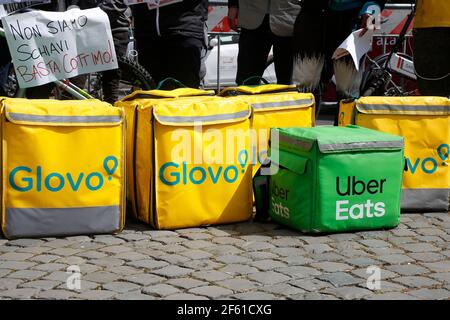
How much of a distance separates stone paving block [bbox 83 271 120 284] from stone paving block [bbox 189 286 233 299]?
38 cm

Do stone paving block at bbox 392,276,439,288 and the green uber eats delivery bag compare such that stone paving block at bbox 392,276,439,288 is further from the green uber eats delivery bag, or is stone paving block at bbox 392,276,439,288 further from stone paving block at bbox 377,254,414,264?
the green uber eats delivery bag

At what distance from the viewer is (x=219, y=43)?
33.4 ft

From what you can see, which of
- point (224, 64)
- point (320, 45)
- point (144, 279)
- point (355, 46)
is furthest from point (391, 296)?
point (224, 64)

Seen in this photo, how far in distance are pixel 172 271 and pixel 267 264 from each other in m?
0.45

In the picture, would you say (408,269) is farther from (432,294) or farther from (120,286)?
(120,286)

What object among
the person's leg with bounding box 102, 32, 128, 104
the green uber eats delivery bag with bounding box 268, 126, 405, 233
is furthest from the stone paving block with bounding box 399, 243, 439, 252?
the person's leg with bounding box 102, 32, 128, 104

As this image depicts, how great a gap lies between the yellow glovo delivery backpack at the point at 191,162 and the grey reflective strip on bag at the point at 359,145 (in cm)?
55

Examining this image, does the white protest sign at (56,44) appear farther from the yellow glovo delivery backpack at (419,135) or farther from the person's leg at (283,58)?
the yellow glovo delivery backpack at (419,135)

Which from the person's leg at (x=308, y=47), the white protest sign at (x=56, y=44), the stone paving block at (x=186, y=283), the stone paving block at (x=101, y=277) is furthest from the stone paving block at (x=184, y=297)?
the person's leg at (x=308, y=47)

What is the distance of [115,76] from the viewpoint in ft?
21.5

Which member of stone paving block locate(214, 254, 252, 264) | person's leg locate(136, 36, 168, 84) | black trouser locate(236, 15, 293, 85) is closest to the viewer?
stone paving block locate(214, 254, 252, 264)

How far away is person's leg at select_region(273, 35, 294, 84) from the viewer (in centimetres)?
612
